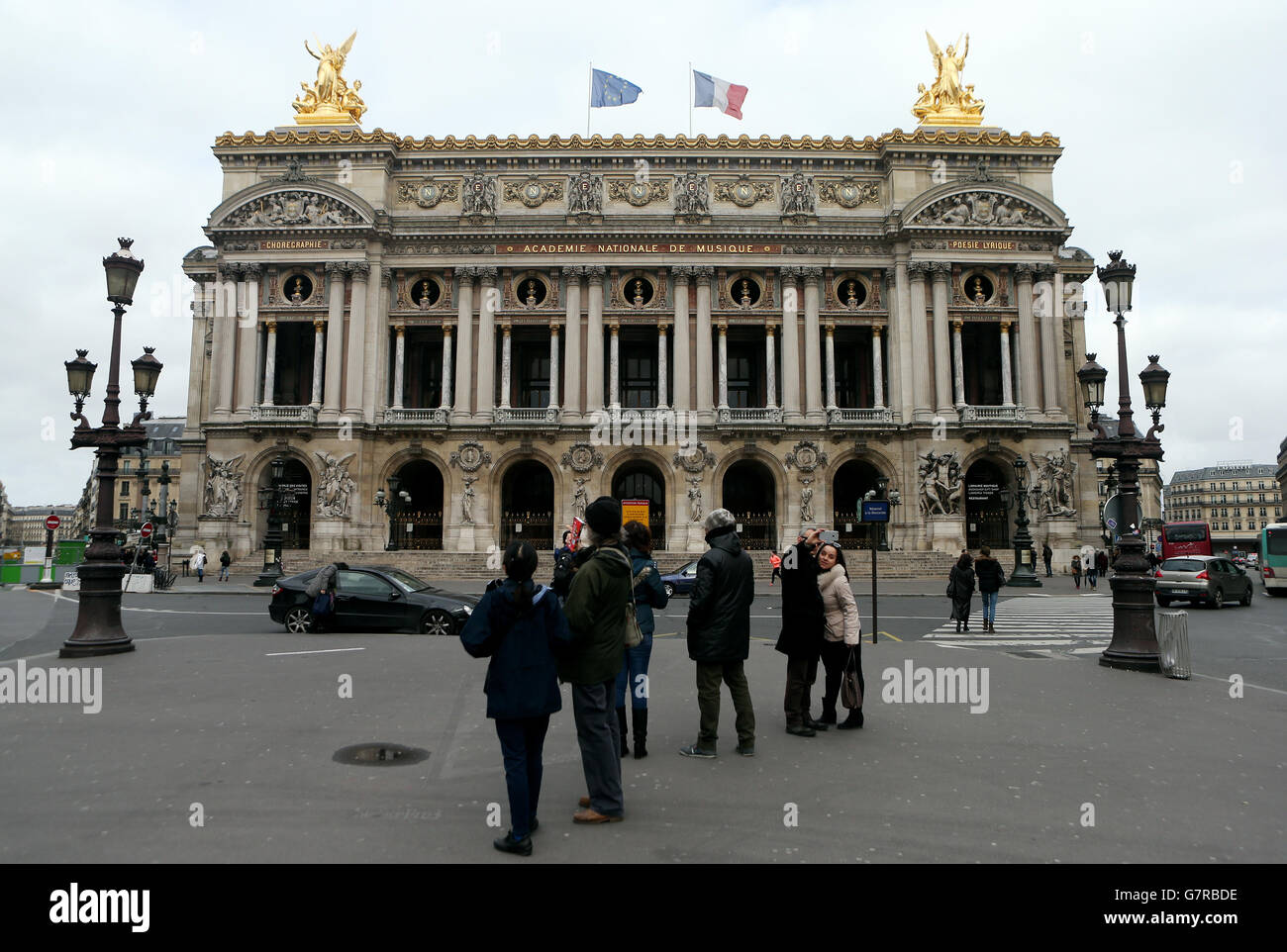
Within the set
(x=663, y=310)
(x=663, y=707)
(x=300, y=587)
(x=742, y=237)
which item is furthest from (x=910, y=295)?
(x=663, y=707)

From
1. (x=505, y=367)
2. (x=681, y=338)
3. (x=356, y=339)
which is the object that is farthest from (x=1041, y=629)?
(x=356, y=339)

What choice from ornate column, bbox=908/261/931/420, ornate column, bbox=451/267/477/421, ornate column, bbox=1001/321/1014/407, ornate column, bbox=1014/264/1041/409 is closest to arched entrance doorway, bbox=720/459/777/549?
ornate column, bbox=908/261/931/420

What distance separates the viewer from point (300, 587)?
17.2 meters

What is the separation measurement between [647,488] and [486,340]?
1173 centimetres

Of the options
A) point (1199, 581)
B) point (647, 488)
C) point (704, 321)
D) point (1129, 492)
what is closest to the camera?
point (1129, 492)

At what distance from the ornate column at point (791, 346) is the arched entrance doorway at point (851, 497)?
173 inches

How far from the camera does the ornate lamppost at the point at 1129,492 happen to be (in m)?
12.4

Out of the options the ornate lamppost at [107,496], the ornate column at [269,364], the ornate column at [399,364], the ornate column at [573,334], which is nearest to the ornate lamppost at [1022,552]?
the ornate column at [573,334]

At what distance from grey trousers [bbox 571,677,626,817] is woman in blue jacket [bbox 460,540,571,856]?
1.22ft

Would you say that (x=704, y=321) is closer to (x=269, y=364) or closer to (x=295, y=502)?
(x=295, y=502)

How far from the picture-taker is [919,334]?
41.6 meters

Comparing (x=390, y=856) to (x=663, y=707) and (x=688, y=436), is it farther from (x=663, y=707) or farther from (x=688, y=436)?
(x=688, y=436)

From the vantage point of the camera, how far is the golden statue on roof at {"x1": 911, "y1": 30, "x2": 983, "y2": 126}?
44.8m
